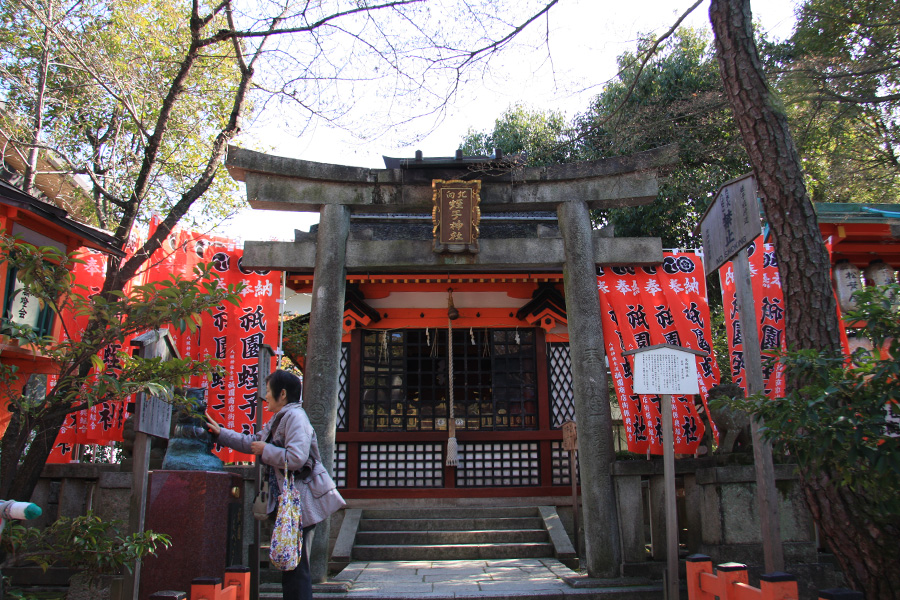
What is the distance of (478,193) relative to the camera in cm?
812

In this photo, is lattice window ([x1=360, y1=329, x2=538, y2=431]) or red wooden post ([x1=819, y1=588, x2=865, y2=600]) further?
lattice window ([x1=360, y1=329, x2=538, y2=431])

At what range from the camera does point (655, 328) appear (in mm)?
8766

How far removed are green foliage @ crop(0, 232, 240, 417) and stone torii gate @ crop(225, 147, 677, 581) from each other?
2.97 m

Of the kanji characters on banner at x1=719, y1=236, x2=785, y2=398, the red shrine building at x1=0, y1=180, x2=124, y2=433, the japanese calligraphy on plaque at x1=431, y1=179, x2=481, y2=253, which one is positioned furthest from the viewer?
the red shrine building at x1=0, y1=180, x2=124, y2=433

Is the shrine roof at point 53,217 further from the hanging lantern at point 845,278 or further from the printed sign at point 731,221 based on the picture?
the hanging lantern at point 845,278

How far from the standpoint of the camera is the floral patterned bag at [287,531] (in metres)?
4.02

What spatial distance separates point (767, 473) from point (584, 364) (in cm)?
254

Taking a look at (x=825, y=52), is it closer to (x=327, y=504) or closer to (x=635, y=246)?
(x=635, y=246)

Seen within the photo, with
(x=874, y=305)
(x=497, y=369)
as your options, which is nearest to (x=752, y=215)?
(x=874, y=305)

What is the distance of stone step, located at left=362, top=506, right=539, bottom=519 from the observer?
1021cm

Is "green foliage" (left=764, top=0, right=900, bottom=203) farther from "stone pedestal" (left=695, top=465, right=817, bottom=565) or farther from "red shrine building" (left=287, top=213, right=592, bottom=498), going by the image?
"red shrine building" (left=287, top=213, right=592, bottom=498)

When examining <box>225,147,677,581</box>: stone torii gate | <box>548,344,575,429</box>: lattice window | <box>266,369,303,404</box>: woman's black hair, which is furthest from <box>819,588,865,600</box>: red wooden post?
<box>548,344,575,429</box>: lattice window

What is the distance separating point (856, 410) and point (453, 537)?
275 inches

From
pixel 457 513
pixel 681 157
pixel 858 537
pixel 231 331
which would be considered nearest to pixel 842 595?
pixel 858 537
